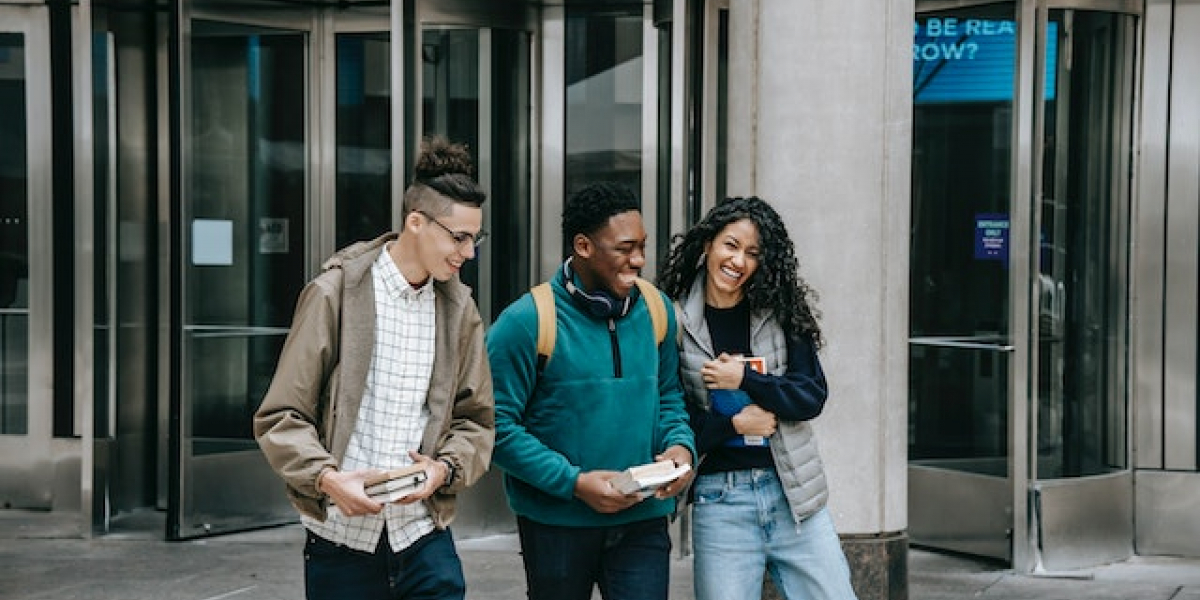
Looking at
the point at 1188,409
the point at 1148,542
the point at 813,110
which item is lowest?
the point at 1148,542

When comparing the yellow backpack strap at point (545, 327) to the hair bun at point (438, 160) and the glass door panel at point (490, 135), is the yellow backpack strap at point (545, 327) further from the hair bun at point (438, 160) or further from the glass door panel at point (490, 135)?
the glass door panel at point (490, 135)

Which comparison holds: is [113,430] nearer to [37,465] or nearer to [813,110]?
[37,465]

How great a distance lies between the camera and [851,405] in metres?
7.09

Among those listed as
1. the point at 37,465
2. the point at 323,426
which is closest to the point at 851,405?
the point at 323,426

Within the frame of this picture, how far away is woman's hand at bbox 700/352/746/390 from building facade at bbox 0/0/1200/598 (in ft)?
11.5

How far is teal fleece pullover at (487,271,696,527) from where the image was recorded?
480cm

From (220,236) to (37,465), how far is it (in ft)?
6.41

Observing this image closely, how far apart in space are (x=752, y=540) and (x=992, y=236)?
188 inches

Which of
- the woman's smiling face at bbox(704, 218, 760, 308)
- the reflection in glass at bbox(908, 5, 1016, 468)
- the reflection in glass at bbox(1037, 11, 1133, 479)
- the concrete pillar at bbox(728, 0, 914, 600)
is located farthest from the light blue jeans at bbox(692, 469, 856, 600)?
the reflection in glass at bbox(908, 5, 1016, 468)

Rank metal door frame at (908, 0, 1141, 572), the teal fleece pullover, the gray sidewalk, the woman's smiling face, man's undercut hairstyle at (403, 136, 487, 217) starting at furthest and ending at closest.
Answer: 1. metal door frame at (908, 0, 1141, 572)
2. the gray sidewalk
3. the woman's smiling face
4. the teal fleece pullover
5. man's undercut hairstyle at (403, 136, 487, 217)

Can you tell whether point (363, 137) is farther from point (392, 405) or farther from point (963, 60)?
point (392, 405)

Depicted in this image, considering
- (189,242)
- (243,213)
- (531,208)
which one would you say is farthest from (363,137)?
(189,242)

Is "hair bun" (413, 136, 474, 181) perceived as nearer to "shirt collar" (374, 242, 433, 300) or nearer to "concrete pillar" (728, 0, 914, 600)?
"shirt collar" (374, 242, 433, 300)

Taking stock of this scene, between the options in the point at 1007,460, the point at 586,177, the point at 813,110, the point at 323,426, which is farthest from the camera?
the point at 586,177
